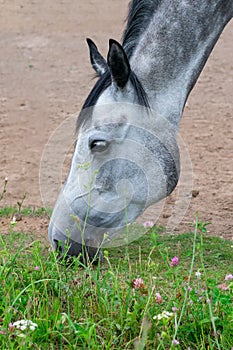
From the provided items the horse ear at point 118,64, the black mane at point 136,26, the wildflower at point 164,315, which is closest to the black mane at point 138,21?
the black mane at point 136,26

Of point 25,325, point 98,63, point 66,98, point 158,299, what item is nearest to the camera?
point 25,325

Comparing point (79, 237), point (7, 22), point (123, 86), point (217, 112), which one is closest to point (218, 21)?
point (123, 86)

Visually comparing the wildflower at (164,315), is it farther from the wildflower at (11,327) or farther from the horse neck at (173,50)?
the horse neck at (173,50)

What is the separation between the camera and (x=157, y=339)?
9.05ft

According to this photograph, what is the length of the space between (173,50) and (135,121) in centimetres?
46

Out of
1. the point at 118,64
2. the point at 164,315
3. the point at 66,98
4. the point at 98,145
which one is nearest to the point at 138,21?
the point at 118,64

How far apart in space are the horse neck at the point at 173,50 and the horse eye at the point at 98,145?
13.6 inches

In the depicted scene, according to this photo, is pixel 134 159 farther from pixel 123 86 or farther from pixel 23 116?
pixel 23 116

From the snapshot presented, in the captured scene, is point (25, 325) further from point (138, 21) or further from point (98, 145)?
point (138, 21)

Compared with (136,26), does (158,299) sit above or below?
below

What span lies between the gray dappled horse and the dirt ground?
35.1 inches

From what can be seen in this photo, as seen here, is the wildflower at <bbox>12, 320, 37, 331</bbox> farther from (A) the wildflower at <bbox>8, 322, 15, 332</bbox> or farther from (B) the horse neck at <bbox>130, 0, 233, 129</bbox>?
(B) the horse neck at <bbox>130, 0, 233, 129</bbox>

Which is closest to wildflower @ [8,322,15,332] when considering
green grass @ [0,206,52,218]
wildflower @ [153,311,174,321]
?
wildflower @ [153,311,174,321]

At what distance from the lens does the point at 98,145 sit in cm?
369
